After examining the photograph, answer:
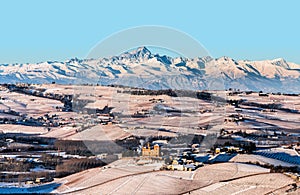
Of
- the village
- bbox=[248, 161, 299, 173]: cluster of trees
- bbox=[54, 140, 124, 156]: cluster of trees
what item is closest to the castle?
the village

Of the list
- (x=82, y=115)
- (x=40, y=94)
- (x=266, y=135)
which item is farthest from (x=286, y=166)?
(x=40, y=94)

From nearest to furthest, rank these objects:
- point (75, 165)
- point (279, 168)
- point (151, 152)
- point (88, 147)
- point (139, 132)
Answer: point (279, 168) < point (151, 152) < point (75, 165) < point (88, 147) < point (139, 132)

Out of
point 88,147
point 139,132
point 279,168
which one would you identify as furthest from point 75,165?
point 139,132

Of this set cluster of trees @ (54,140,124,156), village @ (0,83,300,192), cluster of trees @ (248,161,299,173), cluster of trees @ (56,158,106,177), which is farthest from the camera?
cluster of trees @ (54,140,124,156)

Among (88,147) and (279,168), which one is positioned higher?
(88,147)

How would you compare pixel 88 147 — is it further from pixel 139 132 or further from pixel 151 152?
pixel 151 152

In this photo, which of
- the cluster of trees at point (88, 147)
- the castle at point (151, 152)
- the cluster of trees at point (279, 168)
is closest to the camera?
the cluster of trees at point (279, 168)

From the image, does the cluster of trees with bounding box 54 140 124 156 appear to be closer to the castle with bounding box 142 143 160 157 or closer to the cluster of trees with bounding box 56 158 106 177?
the cluster of trees with bounding box 56 158 106 177

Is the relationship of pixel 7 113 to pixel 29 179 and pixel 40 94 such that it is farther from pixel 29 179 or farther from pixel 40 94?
pixel 29 179

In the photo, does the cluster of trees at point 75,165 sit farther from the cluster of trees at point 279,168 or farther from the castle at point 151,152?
the cluster of trees at point 279,168

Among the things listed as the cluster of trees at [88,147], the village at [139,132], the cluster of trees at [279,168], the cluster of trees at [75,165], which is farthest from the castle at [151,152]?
the cluster of trees at [279,168]

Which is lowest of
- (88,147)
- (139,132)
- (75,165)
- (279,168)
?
(279,168)

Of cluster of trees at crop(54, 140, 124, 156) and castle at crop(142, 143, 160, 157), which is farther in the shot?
cluster of trees at crop(54, 140, 124, 156)
